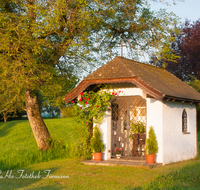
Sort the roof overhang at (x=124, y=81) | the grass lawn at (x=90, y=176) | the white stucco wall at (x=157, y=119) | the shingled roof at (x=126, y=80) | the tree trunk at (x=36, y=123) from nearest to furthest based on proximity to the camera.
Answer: the grass lawn at (x=90, y=176), the roof overhang at (x=124, y=81), the shingled roof at (x=126, y=80), the white stucco wall at (x=157, y=119), the tree trunk at (x=36, y=123)

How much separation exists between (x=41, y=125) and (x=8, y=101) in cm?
251

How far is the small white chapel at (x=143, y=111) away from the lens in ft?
36.0

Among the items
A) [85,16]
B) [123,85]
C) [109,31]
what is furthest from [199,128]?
[85,16]

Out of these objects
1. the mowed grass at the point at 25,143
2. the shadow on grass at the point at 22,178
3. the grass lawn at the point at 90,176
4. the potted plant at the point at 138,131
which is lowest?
the shadow on grass at the point at 22,178

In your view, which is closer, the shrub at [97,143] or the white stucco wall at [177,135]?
the white stucco wall at [177,135]

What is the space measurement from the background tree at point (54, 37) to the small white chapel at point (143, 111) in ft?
5.29

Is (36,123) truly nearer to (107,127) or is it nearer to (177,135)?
(107,127)

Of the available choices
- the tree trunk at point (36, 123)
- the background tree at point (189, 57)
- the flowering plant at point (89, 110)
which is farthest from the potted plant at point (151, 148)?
the background tree at point (189, 57)

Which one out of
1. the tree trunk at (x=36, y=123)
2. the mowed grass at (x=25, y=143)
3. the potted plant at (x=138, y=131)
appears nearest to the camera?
the mowed grass at (x=25, y=143)

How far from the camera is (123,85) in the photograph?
12.1 metres

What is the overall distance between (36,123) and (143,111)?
5127mm

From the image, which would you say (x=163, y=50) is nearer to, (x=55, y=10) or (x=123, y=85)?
(x=123, y=85)

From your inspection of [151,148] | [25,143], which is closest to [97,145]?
[151,148]

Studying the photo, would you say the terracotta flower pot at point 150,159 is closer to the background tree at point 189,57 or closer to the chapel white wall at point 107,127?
the chapel white wall at point 107,127
